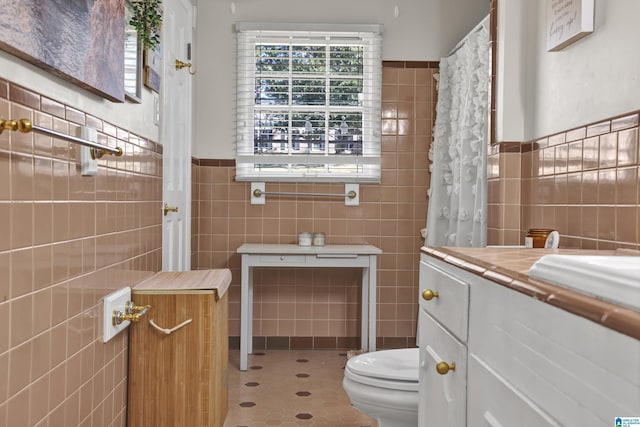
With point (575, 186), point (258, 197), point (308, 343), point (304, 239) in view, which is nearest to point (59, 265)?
point (575, 186)

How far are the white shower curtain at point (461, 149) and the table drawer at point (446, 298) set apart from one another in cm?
152

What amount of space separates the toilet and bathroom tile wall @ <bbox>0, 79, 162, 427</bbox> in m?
0.87

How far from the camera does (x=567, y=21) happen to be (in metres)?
2.33

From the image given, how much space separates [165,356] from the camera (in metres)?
2.31

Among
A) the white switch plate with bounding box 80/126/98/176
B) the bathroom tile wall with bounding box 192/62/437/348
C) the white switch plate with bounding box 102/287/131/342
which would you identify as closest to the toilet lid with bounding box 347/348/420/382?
the white switch plate with bounding box 102/287/131/342

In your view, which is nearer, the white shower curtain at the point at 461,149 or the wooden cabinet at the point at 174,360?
the wooden cabinet at the point at 174,360

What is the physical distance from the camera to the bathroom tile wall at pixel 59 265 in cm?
137

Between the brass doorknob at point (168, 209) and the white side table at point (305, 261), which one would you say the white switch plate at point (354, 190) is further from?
the brass doorknob at point (168, 209)

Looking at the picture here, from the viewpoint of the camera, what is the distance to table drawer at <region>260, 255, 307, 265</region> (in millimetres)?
3803

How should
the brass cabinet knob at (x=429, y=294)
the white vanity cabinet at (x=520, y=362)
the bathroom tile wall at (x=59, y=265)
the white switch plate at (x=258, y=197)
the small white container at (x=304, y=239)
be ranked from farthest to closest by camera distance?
1. the white switch plate at (x=258, y=197)
2. the small white container at (x=304, y=239)
3. the brass cabinet knob at (x=429, y=294)
4. the bathroom tile wall at (x=59, y=265)
5. the white vanity cabinet at (x=520, y=362)

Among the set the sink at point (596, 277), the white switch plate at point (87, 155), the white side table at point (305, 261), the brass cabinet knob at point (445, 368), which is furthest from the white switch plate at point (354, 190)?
the sink at point (596, 277)

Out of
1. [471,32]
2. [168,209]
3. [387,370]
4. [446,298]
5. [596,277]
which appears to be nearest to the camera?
[596,277]

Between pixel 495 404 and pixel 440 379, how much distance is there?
1.56 ft

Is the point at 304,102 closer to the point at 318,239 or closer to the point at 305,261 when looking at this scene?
the point at 318,239
